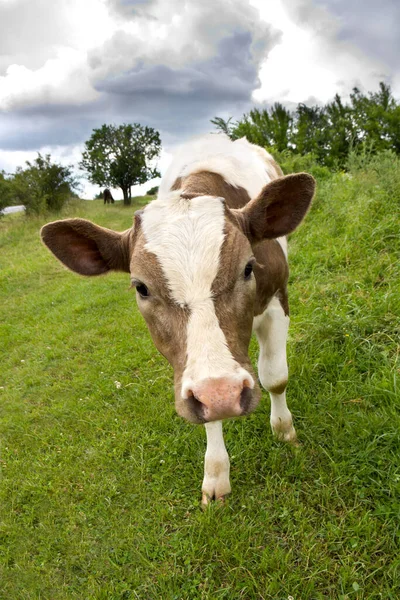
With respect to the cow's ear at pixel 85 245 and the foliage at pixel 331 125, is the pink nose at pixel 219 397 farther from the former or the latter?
the foliage at pixel 331 125

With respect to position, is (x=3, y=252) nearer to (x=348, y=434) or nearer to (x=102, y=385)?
(x=102, y=385)

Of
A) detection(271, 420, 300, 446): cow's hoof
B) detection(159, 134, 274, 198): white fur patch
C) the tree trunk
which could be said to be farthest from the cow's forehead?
the tree trunk

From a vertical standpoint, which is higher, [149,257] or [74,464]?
[149,257]

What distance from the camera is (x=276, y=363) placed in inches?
120

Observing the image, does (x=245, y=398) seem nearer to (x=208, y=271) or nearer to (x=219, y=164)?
(x=208, y=271)

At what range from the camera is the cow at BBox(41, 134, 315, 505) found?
168 centimetres

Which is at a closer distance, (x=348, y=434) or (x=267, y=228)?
(x=267, y=228)

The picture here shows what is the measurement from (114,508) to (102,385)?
1.79m

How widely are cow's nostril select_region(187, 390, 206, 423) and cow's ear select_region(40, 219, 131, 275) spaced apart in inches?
43.6

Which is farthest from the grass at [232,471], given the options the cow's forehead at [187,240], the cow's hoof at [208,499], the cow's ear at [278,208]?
the cow's forehead at [187,240]

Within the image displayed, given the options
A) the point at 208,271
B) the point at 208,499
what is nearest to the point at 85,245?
the point at 208,271

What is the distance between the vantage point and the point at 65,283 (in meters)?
9.11

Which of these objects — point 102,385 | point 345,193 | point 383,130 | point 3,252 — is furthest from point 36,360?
point 383,130

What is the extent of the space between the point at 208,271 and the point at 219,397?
0.55 meters
